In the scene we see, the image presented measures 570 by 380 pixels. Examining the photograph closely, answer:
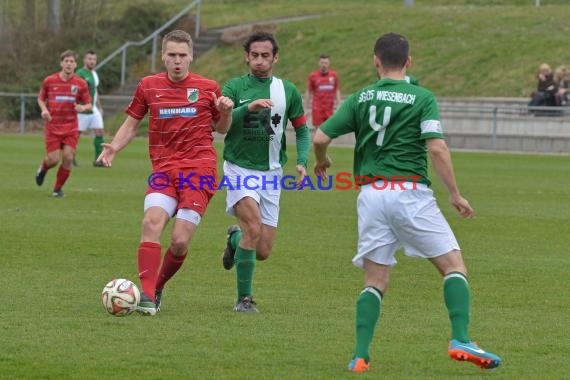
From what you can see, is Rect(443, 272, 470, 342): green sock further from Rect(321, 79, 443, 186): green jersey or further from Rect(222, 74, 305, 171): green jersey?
Rect(222, 74, 305, 171): green jersey

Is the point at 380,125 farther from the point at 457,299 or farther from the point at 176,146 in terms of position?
the point at 176,146

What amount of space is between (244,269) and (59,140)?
1003cm

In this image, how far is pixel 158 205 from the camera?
864cm

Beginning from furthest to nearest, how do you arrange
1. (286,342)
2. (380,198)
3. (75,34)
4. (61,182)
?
1. (75,34)
2. (61,182)
3. (286,342)
4. (380,198)

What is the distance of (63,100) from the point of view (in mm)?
18719

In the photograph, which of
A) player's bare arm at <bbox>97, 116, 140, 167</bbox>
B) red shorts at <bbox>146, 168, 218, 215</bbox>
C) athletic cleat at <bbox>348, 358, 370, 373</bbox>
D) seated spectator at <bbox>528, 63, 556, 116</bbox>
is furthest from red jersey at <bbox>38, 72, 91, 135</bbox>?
seated spectator at <bbox>528, 63, 556, 116</bbox>

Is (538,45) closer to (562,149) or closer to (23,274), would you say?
(562,149)

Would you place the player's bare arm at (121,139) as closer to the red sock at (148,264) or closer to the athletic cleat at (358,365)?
the red sock at (148,264)


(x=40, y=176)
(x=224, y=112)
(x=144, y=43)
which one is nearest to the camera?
(x=224, y=112)

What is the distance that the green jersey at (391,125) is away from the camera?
6.92 meters

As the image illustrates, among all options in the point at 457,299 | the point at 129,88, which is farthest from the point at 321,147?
the point at 129,88

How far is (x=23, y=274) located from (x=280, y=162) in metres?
2.59

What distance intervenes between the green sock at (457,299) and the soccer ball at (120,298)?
2395 mm

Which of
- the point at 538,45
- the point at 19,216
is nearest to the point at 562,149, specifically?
the point at 538,45
